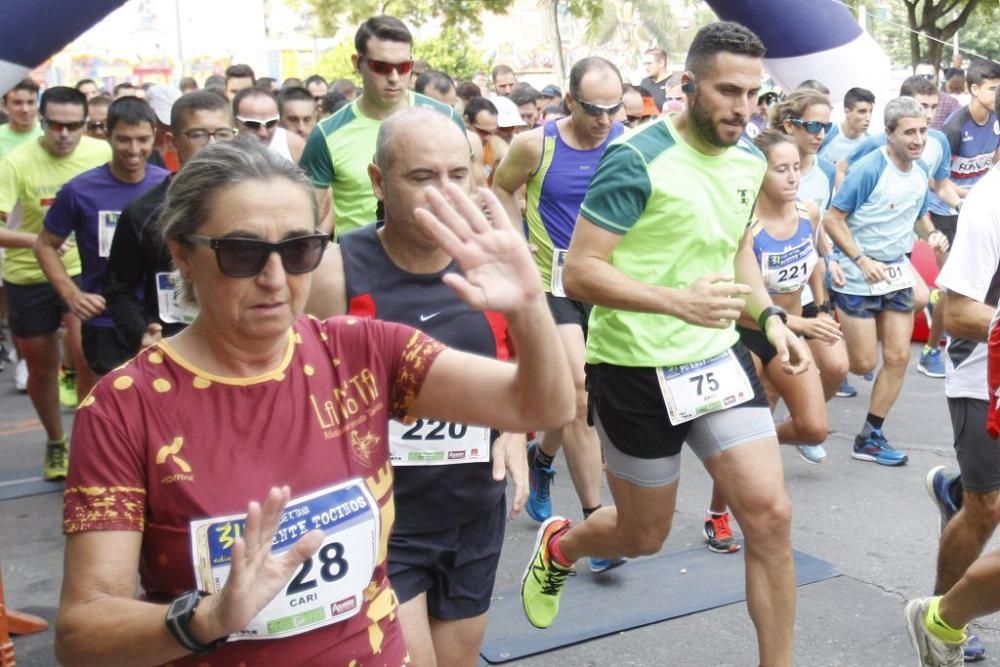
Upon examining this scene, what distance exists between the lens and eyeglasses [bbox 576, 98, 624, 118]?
20.3ft

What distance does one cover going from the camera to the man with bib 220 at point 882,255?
6941 millimetres

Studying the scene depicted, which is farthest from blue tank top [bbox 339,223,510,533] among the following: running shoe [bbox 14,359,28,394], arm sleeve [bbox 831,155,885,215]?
running shoe [bbox 14,359,28,394]

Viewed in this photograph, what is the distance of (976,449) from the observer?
3.88 metres

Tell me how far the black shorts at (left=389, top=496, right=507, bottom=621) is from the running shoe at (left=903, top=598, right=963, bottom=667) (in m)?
1.52

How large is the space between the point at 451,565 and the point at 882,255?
16.8 ft

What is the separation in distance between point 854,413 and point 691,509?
2.47 metres

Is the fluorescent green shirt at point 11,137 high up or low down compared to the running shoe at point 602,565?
up

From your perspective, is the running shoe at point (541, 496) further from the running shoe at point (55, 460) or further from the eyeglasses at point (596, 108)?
the running shoe at point (55, 460)

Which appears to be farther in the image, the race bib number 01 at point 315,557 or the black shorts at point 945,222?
the black shorts at point 945,222

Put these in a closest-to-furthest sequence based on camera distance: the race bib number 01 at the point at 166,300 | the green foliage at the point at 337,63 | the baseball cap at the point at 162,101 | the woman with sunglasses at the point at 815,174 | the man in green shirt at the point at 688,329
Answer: the man in green shirt at the point at 688,329
the race bib number 01 at the point at 166,300
the baseball cap at the point at 162,101
the woman with sunglasses at the point at 815,174
the green foliage at the point at 337,63

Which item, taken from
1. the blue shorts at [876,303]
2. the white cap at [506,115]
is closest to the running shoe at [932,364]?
the blue shorts at [876,303]

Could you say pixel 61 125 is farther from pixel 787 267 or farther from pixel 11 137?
pixel 787 267

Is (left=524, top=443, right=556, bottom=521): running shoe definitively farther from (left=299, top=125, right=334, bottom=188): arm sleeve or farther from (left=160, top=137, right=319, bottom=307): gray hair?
(left=160, top=137, right=319, bottom=307): gray hair

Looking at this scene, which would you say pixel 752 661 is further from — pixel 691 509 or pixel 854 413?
pixel 854 413
